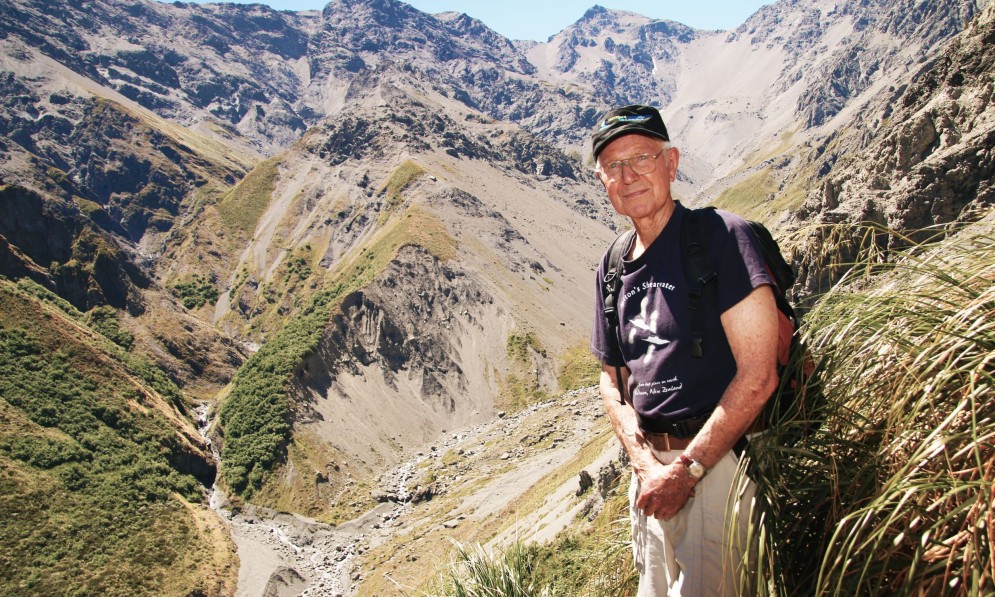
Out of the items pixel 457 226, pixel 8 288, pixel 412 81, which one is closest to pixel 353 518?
pixel 8 288

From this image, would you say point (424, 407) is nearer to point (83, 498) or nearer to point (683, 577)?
point (83, 498)

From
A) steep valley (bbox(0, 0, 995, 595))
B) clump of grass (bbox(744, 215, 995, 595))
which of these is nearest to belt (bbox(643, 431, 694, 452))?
clump of grass (bbox(744, 215, 995, 595))

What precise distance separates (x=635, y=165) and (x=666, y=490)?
7.59 feet

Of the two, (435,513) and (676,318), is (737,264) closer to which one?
(676,318)

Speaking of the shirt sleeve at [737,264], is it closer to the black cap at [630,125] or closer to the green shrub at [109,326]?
the black cap at [630,125]

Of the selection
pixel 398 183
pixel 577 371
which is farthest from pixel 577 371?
pixel 398 183

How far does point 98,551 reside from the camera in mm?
45250

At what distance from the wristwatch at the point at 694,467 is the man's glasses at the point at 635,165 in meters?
2.05

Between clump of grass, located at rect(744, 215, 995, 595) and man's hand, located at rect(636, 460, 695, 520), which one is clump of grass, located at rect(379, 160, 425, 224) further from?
clump of grass, located at rect(744, 215, 995, 595)

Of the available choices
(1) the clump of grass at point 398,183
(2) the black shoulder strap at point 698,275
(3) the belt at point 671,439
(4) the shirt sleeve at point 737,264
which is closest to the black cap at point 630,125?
(2) the black shoulder strap at point 698,275

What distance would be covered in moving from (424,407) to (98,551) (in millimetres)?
37397

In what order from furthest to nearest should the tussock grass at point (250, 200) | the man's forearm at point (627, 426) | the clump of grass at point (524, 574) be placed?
the tussock grass at point (250, 200)
the clump of grass at point (524, 574)
the man's forearm at point (627, 426)

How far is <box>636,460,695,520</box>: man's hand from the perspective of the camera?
11.9ft

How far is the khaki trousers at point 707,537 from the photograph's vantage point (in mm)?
3484
